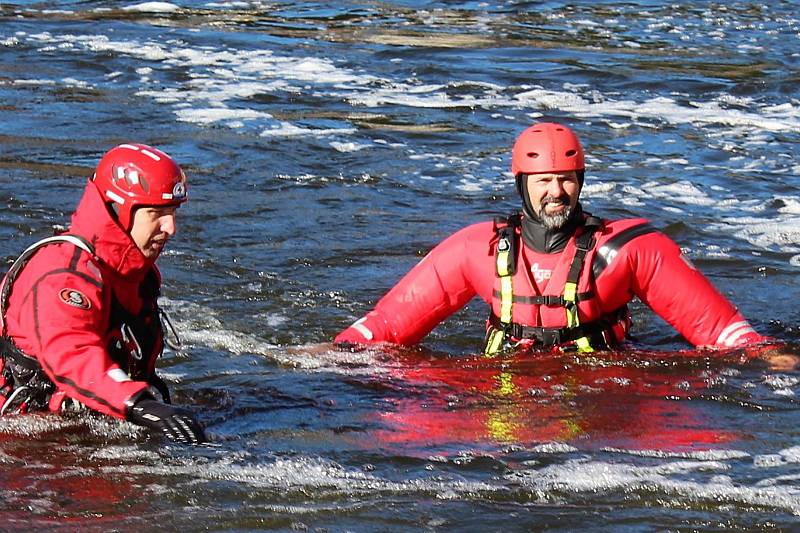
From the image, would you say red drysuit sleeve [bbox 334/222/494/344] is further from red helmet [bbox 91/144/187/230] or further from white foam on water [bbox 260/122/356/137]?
white foam on water [bbox 260/122/356/137]

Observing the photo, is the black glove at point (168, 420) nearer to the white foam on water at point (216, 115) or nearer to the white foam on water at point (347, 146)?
the white foam on water at point (347, 146)

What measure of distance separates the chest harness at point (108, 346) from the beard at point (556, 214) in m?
2.09

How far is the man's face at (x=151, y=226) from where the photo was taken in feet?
17.6

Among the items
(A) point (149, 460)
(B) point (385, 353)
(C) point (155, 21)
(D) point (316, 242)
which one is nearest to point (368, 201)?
(D) point (316, 242)

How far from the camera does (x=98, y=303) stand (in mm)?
5289

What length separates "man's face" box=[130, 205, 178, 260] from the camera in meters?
5.38

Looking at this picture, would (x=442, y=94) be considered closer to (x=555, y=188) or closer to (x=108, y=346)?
(x=555, y=188)

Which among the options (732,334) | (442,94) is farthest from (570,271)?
(442,94)

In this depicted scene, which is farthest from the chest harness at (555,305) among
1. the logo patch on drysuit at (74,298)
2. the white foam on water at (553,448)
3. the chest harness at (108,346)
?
the logo patch on drysuit at (74,298)

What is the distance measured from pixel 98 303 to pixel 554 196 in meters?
2.54

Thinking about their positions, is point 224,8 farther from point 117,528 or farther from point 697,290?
point 117,528

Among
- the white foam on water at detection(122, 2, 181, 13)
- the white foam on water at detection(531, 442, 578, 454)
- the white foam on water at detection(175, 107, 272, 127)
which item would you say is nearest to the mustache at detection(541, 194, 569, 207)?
the white foam on water at detection(531, 442, 578, 454)

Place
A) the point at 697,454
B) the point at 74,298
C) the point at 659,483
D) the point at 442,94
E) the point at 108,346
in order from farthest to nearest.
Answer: the point at 442,94, the point at 697,454, the point at 108,346, the point at 659,483, the point at 74,298

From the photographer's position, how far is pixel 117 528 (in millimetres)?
4941
